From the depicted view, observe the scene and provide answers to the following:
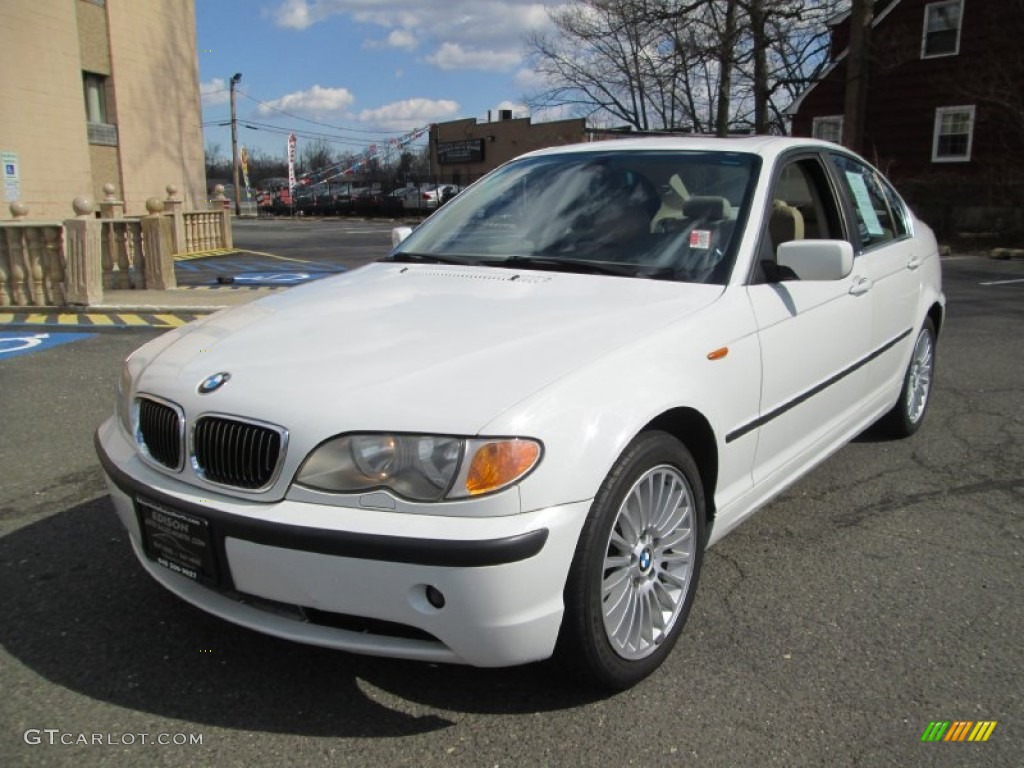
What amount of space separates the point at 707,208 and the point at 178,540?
7.30 ft

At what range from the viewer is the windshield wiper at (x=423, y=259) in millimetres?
3480

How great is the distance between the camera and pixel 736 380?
2842mm

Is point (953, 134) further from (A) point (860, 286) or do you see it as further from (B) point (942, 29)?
(A) point (860, 286)

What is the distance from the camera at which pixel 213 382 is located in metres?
2.43

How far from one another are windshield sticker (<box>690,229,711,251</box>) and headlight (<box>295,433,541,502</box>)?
139 cm

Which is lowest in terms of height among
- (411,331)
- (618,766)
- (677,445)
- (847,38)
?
(618,766)

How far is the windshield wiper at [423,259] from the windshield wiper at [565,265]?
0.12m

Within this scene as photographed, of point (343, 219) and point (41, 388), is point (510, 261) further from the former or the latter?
point (343, 219)

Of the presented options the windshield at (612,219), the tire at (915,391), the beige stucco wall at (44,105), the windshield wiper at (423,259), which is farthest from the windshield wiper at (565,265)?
the beige stucco wall at (44,105)

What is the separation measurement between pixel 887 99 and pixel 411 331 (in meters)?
28.6

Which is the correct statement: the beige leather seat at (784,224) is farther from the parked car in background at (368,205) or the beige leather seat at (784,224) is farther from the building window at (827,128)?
the parked car in background at (368,205)

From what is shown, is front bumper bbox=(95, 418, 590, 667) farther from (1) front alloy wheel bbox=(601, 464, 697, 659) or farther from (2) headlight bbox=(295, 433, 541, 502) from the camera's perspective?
(1) front alloy wheel bbox=(601, 464, 697, 659)

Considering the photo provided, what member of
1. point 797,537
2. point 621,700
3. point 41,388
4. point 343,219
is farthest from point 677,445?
point 343,219

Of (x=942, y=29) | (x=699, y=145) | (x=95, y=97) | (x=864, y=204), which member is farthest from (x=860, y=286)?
(x=942, y=29)
